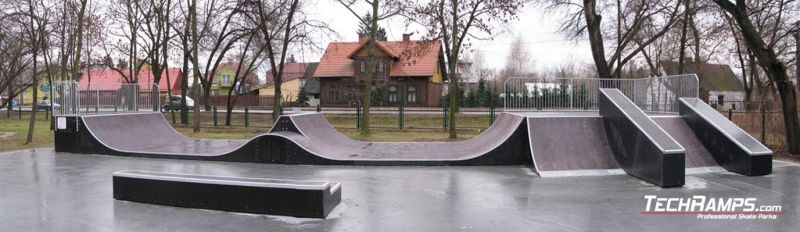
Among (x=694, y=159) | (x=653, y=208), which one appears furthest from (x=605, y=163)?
(x=653, y=208)

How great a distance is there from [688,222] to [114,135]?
44.7 ft

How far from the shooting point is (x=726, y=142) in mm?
10641

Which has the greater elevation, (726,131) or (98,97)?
(98,97)

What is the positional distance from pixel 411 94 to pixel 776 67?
1357 inches

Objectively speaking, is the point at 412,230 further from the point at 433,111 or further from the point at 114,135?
the point at 433,111

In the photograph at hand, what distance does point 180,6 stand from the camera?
89.8ft

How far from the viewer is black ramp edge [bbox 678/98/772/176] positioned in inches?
390

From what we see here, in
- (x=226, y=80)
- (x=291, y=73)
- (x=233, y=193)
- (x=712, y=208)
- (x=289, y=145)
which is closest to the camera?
(x=233, y=193)

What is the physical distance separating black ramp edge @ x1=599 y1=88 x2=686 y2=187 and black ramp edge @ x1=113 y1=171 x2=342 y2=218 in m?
5.34

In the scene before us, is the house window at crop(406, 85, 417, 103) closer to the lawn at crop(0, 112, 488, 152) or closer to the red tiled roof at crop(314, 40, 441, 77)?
the red tiled roof at crop(314, 40, 441, 77)

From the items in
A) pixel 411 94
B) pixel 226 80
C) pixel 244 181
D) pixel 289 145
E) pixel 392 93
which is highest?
pixel 226 80

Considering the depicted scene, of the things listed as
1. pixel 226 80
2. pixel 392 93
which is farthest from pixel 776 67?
pixel 226 80

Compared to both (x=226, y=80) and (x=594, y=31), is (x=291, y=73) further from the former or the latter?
(x=594, y=31)

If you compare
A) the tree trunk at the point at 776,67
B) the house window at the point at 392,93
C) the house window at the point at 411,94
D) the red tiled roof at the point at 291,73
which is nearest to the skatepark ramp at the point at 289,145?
the tree trunk at the point at 776,67
